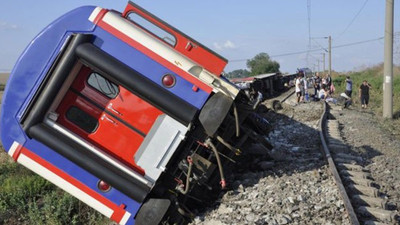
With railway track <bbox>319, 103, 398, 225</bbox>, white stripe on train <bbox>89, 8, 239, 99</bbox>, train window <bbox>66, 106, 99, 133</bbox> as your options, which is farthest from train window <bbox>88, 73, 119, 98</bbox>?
railway track <bbox>319, 103, 398, 225</bbox>

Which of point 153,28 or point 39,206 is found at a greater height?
point 153,28

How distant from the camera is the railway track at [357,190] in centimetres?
512

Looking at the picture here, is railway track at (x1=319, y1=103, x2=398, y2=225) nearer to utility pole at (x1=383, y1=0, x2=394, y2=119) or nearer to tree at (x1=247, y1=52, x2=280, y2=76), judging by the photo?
utility pole at (x1=383, y1=0, x2=394, y2=119)

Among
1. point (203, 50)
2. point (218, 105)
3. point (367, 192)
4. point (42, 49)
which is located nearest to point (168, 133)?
point (218, 105)

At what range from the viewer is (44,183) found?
26.3 feet

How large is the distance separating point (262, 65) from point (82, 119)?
303ft

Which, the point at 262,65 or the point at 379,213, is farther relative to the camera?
the point at 262,65

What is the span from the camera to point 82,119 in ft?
18.5

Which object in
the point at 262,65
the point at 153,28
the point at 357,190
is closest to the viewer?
the point at 153,28

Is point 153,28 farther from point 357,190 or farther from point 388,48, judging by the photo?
point 388,48

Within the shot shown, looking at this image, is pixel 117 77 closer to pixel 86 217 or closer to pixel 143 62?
pixel 143 62

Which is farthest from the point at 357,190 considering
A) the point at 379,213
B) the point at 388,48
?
the point at 388,48

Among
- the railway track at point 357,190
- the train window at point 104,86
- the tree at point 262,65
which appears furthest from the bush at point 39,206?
the tree at point 262,65

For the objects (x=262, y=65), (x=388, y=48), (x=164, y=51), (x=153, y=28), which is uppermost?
(x=262, y=65)
